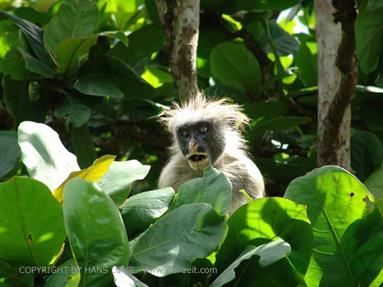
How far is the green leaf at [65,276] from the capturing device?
2.28 m

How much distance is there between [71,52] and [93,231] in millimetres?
3055

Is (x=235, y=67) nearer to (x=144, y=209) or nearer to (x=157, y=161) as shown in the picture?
(x=157, y=161)

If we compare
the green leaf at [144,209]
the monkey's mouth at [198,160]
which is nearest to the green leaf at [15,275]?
Answer: the green leaf at [144,209]

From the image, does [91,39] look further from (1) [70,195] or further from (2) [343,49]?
(1) [70,195]

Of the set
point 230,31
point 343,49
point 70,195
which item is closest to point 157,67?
point 230,31

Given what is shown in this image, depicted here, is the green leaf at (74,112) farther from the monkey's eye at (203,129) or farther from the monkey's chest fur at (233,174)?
the monkey's eye at (203,129)

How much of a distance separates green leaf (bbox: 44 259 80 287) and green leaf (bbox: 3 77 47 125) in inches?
124

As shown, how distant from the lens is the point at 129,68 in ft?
18.0

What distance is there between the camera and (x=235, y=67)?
247 inches

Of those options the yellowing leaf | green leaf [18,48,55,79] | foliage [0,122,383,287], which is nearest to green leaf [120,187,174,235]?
foliage [0,122,383,287]

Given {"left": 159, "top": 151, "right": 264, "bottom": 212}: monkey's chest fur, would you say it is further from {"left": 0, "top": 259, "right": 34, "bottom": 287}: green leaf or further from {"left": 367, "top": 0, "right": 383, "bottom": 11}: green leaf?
{"left": 0, "top": 259, "right": 34, "bottom": 287}: green leaf

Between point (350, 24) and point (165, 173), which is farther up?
point (350, 24)

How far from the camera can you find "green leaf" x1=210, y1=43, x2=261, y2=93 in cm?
616

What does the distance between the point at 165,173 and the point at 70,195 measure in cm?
391
